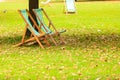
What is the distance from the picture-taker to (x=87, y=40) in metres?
13.6

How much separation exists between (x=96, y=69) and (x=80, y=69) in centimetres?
30

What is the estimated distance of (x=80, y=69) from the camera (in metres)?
8.74

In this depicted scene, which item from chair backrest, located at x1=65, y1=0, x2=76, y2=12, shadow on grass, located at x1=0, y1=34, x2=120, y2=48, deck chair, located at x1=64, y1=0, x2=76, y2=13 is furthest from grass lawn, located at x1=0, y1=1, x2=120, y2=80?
chair backrest, located at x1=65, y1=0, x2=76, y2=12

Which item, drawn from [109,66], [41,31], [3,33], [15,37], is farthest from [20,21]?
[109,66]

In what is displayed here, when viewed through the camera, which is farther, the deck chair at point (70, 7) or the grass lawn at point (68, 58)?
the deck chair at point (70, 7)

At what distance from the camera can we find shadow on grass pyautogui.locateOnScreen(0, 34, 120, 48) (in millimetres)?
12430

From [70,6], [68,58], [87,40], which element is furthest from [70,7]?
[68,58]

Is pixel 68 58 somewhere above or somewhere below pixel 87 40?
above

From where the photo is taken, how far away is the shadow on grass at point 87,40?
12430 millimetres

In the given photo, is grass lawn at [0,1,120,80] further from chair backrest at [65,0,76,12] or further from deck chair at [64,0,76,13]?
chair backrest at [65,0,76,12]

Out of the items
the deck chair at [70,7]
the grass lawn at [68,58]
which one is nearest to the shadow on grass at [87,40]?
the grass lawn at [68,58]

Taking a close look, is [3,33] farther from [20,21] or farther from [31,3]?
[20,21]

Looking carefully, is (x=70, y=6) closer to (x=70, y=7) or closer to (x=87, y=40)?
(x=70, y=7)

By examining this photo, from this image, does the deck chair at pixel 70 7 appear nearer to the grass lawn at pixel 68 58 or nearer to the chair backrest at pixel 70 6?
the chair backrest at pixel 70 6
